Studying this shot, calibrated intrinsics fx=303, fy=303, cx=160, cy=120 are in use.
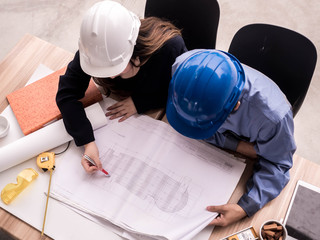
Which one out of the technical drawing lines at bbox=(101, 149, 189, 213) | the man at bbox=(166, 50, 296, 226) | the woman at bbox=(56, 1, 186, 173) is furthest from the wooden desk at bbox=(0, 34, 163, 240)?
the man at bbox=(166, 50, 296, 226)

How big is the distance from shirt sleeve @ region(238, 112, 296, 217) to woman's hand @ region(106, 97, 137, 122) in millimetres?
543

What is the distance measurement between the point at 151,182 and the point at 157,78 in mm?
475

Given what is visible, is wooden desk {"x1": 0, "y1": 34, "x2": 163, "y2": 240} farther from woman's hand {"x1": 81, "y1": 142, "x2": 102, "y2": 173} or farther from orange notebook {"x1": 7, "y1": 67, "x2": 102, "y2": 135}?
woman's hand {"x1": 81, "y1": 142, "x2": 102, "y2": 173}

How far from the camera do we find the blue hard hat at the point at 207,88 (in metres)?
0.87

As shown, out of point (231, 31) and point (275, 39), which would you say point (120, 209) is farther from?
point (231, 31)

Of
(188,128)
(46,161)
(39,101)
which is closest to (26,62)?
(39,101)

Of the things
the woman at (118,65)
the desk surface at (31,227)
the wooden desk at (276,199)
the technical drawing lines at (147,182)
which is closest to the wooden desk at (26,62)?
the desk surface at (31,227)

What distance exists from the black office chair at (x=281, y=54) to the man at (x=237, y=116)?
29 cm

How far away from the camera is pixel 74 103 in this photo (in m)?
1.28

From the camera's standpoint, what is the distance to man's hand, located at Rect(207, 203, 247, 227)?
1067 millimetres

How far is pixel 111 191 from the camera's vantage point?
1.15m

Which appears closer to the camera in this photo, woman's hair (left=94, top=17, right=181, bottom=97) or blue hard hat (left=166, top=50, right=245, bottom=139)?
blue hard hat (left=166, top=50, right=245, bottom=139)

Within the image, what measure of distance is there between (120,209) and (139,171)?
0.53ft

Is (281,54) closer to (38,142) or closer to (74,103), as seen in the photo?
(74,103)
